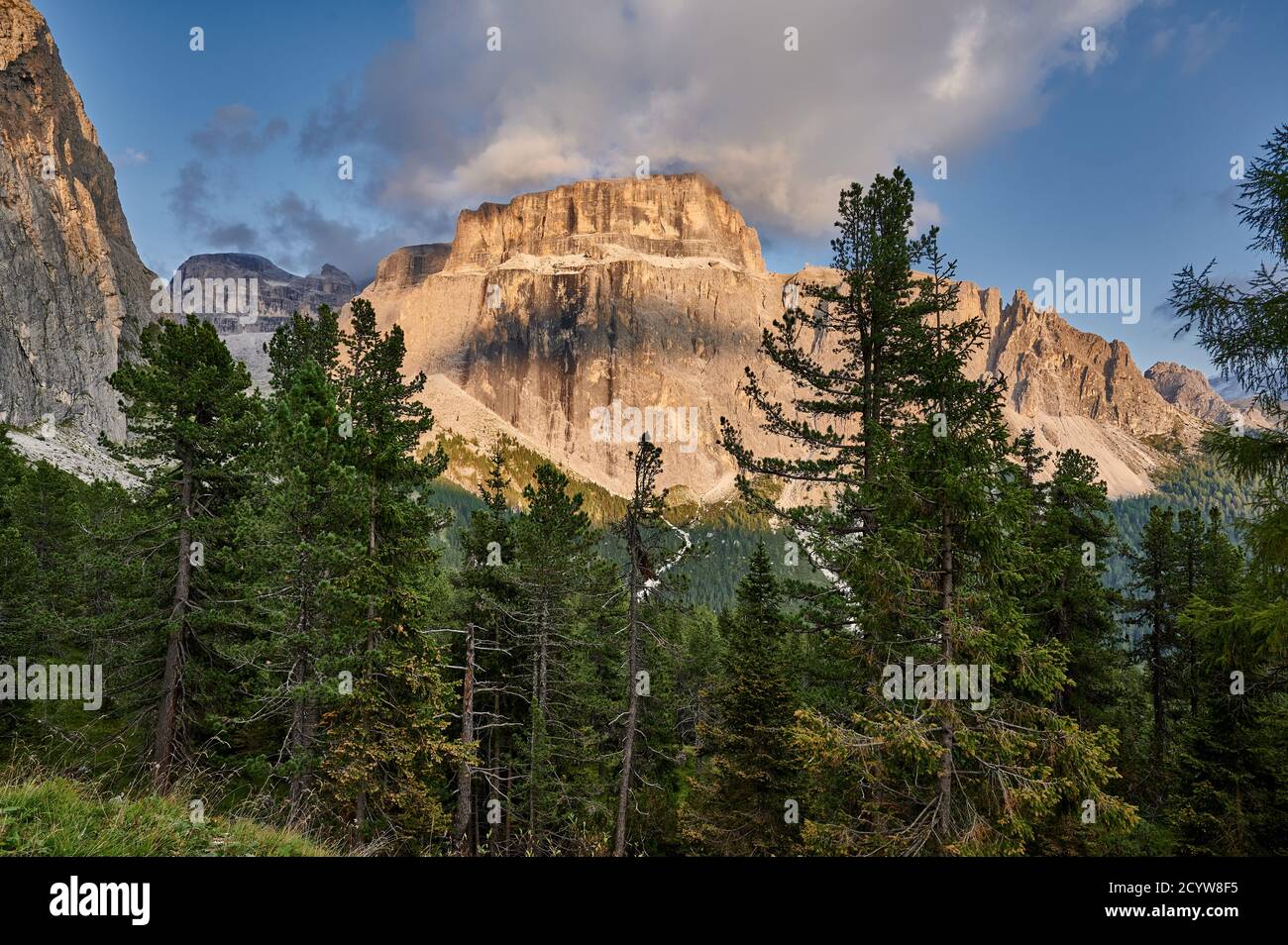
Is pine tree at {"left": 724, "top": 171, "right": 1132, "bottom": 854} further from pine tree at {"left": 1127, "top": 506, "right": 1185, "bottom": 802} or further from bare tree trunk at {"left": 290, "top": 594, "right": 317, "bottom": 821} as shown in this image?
pine tree at {"left": 1127, "top": 506, "right": 1185, "bottom": 802}

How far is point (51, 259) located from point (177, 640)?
528 feet

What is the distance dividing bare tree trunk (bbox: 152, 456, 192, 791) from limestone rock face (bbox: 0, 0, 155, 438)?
12605 cm

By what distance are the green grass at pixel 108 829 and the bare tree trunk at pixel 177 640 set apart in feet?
33.0

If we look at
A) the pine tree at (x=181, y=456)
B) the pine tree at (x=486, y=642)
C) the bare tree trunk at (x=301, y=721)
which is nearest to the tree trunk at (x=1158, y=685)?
the pine tree at (x=486, y=642)

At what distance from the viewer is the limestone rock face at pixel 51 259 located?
112m

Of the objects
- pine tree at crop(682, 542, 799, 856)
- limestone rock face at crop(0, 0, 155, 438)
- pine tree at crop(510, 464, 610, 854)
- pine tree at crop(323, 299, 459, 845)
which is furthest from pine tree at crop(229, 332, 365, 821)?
limestone rock face at crop(0, 0, 155, 438)

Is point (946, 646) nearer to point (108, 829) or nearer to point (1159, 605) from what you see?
point (108, 829)

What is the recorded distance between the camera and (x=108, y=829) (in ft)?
17.7

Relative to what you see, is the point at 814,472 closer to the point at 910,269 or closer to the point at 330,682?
the point at 910,269

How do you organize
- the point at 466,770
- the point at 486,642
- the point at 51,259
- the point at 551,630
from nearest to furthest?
the point at 466,770, the point at 486,642, the point at 551,630, the point at 51,259

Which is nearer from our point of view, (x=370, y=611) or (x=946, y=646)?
(x=946, y=646)

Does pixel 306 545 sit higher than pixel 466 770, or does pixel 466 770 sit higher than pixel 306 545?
pixel 306 545

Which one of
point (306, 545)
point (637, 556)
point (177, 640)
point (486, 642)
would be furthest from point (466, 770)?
point (177, 640)
